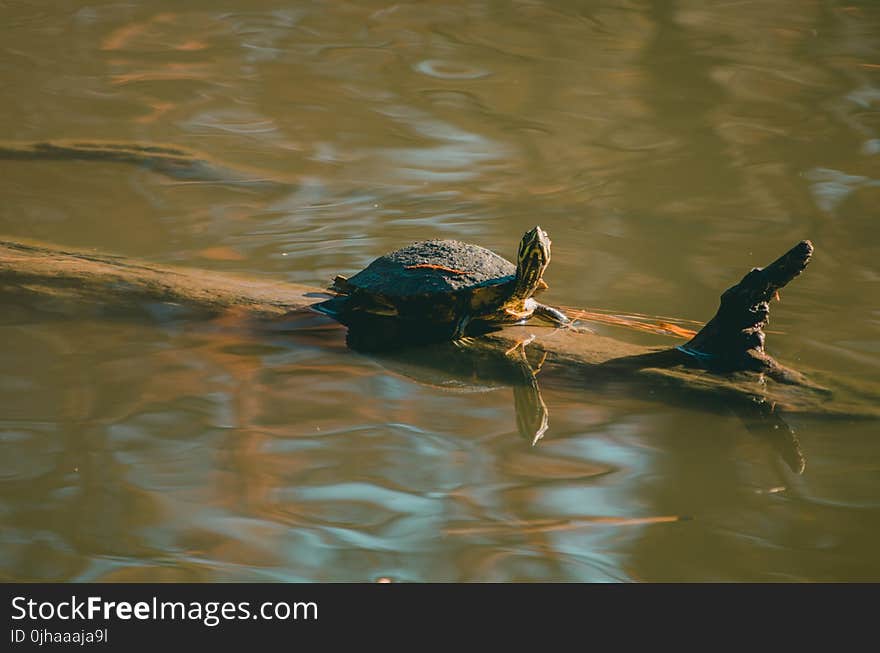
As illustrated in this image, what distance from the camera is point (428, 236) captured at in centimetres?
485

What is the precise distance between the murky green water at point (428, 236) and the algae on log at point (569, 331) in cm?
9

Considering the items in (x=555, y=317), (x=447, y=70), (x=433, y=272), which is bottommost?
(x=555, y=317)

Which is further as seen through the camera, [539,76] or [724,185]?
[539,76]

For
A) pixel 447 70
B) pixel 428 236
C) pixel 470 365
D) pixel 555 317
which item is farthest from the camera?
pixel 447 70

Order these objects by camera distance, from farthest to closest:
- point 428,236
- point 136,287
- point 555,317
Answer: point 428,236 < point 136,287 < point 555,317

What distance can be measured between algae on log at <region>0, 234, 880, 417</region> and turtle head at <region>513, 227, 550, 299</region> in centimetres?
14

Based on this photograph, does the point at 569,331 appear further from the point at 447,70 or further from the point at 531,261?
the point at 447,70

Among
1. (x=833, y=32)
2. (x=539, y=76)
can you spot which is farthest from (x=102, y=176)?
(x=833, y=32)

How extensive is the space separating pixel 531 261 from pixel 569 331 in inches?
10.4

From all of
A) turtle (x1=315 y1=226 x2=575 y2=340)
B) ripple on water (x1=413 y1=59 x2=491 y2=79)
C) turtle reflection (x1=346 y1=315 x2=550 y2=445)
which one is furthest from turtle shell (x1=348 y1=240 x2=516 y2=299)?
ripple on water (x1=413 y1=59 x2=491 y2=79)

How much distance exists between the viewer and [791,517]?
268 centimetres

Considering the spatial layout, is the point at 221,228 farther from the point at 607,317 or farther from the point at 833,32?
the point at 833,32

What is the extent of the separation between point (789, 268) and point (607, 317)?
89 cm

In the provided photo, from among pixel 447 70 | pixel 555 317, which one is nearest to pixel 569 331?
pixel 555 317
